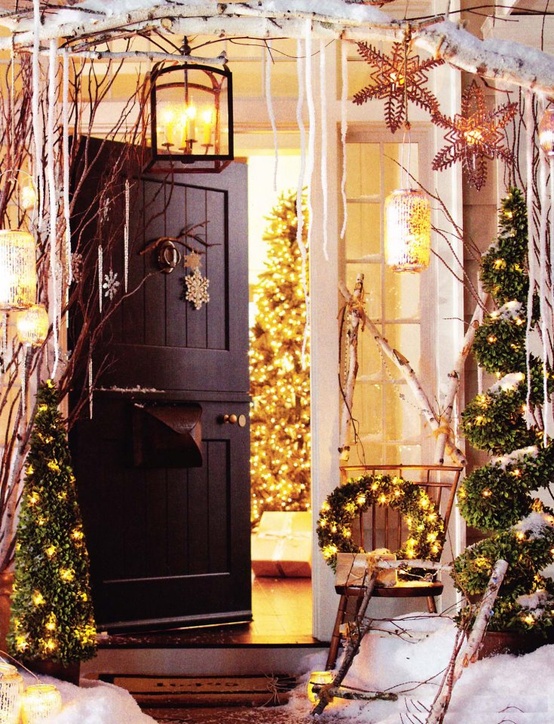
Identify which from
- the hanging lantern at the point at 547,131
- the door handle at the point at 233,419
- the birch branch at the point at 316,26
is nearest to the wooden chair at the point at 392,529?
the door handle at the point at 233,419

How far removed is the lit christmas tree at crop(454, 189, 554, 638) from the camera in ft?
12.4

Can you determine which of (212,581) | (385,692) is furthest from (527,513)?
(212,581)

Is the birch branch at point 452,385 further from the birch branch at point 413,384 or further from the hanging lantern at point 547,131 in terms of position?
the hanging lantern at point 547,131

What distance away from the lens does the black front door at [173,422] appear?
5133mm

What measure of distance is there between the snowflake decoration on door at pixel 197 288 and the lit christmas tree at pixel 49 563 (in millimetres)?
1571

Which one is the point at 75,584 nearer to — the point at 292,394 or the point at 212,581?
the point at 212,581

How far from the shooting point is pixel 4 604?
4297 mm

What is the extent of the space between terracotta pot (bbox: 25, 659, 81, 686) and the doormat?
1.78 ft

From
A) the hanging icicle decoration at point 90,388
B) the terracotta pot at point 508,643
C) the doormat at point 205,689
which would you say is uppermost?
the hanging icicle decoration at point 90,388

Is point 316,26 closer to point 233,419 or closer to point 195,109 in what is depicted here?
point 195,109

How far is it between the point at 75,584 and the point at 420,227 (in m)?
1.83

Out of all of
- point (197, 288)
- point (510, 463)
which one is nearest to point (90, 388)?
point (197, 288)

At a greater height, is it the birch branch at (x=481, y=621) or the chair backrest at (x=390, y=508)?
the chair backrest at (x=390, y=508)

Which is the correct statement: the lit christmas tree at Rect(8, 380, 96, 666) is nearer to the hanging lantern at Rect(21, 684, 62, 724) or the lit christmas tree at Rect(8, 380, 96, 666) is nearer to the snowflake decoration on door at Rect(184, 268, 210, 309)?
the hanging lantern at Rect(21, 684, 62, 724)
